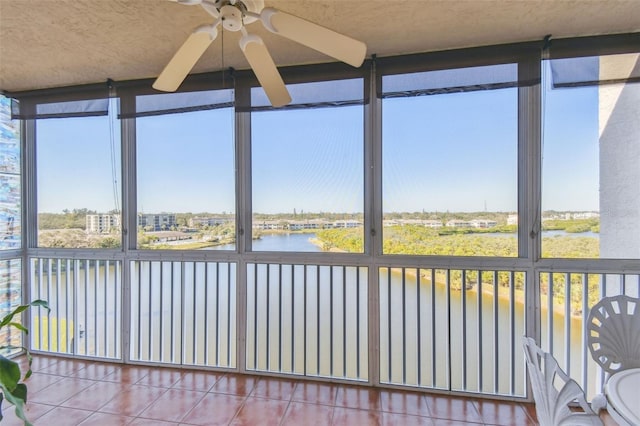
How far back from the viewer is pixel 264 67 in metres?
1.41

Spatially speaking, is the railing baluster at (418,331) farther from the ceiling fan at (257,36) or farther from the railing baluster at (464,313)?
the ceiling fan at (257,36)

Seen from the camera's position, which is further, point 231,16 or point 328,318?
point 328,318

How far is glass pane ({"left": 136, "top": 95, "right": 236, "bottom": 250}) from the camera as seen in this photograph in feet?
8.58

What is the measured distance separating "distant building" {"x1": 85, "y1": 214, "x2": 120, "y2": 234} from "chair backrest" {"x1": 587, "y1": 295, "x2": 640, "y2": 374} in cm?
367

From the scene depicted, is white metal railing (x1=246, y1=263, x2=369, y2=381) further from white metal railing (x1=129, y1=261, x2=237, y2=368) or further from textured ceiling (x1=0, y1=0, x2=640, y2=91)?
textured ceiling (x1=0, y1=0, x2=640, y2=91)

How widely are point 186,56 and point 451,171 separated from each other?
192cm

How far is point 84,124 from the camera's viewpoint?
2871 mm

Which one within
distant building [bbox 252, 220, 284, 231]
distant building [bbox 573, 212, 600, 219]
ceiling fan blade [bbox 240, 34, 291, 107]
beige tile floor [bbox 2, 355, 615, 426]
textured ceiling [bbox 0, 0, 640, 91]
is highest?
textured ceiling [bbox 0, 0, 640, 91]

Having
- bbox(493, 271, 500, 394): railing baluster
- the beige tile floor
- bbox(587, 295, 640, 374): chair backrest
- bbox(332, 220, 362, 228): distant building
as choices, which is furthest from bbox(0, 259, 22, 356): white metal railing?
bbox(587, 295, 640, 374): chair backrest

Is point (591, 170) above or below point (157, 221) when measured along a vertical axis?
above

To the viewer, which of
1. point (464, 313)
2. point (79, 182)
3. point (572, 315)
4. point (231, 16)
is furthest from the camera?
point (79, 182)

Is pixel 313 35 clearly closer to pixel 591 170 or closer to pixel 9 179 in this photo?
pixel 591 170

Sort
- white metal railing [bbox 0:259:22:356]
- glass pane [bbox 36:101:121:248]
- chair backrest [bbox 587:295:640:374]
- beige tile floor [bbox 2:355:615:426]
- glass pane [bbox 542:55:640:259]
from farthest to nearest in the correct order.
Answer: white metal railing [bbox 0:259:22:356]
glass pane [bbox 36:101:121:248]
glass pane [bbox 542:55:640:259]
beige tile floor [bbox 2:355:615:426]
chair backrest [bbox 587:295:640:374]

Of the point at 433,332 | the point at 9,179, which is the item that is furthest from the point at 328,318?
the point at 9,179
